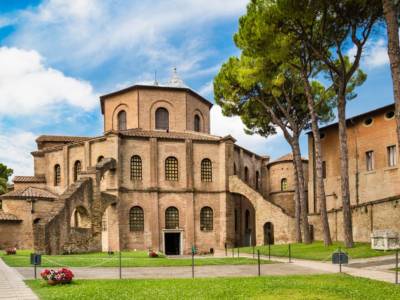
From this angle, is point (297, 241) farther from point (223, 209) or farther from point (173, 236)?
point (173, 236)

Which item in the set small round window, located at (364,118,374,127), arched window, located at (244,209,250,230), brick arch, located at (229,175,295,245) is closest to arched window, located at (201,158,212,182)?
brick arch, located at (229,175,295,245)

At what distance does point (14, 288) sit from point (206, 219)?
26.6 meters

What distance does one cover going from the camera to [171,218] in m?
38.2

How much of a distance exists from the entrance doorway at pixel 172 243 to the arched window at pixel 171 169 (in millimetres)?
4436

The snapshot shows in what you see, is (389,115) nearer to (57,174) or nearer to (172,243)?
(172,243)

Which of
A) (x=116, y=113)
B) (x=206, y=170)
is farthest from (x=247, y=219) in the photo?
(x=116, y=113)

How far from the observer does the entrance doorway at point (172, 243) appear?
38125 mm

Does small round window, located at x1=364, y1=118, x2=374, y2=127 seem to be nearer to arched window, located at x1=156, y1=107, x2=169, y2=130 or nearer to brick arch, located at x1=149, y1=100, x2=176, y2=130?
brick arch, located at x1=149, y1=100, x2=176, y2=130

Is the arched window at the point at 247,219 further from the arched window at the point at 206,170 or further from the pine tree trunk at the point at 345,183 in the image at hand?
the pine tree trunk at the point at 345,183

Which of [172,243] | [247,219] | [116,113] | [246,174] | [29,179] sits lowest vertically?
[172,243]

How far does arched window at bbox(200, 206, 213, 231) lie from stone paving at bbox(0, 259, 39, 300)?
22.7 metres

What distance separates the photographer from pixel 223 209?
38906 mm

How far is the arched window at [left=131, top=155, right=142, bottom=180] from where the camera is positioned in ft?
123

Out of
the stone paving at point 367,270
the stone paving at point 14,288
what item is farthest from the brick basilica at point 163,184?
the stone paving at point 14,288
